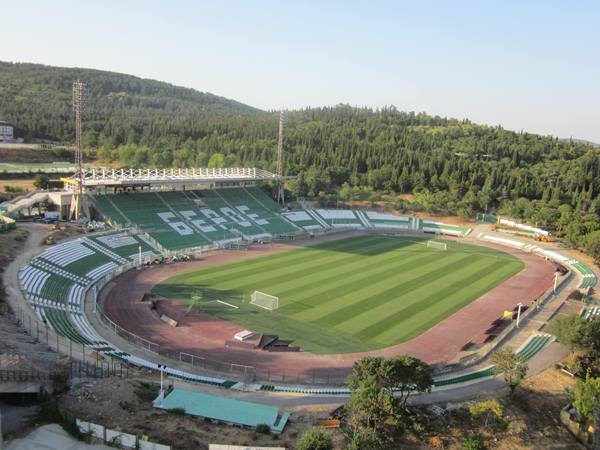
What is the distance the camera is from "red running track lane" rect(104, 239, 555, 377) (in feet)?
95.2

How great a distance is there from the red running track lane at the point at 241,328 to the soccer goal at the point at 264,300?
13.8 feet

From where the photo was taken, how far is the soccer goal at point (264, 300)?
3775 cm

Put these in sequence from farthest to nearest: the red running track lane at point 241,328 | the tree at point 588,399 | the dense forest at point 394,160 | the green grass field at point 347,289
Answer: the dense forest at point 394,160, the green grass field at point 347,289, the red running track lane at point 241,328, the tree at point 588,399

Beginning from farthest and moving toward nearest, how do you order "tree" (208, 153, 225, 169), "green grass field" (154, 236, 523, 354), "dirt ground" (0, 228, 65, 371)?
"tree" (208, 153, 225, 169)
"green grass field" (154, 236, 523, 354)
"dirt ground" (0, 228, 65, 371)

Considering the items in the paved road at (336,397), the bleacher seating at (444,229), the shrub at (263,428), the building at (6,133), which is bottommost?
the paved road at (336,397)

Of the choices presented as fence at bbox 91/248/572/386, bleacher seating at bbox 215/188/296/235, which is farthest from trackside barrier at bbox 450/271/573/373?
bleacher seating at bbox 215/188/296/235

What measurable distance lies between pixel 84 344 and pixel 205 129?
107 meters

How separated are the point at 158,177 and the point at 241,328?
34.3 meters

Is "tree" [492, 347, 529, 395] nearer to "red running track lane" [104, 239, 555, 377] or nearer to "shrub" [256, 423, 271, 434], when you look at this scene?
"red running track lane" [104, 239, 555, 377]

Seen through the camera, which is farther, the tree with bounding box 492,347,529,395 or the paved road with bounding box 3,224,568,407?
the tree with bounding box 492,347,529,395

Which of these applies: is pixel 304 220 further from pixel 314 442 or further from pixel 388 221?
pixel 314 442

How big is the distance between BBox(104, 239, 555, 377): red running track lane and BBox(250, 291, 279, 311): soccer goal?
421 centimetres

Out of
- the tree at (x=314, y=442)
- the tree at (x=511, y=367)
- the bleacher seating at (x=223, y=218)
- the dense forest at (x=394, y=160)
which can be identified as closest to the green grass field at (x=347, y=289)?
the tree at (x=511, y=367)

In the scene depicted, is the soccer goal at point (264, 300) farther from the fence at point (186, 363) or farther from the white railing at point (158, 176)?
the white railing at point (158, 176)
